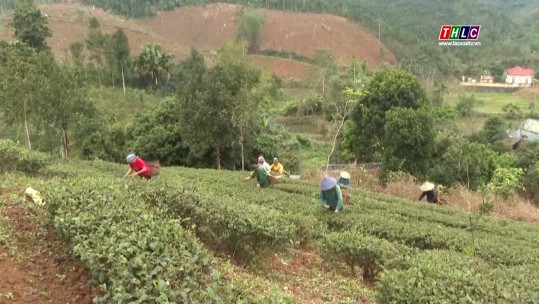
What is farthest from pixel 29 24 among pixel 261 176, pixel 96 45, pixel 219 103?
pixel 261 176

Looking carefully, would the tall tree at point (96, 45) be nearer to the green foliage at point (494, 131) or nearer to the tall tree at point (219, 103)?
the tall tree at point (219, 103)

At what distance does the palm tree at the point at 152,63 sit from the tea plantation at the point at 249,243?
117 ft

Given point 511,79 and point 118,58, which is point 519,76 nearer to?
point 511,79

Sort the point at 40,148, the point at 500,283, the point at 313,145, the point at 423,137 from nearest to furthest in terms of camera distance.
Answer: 1. the point at 500,283
2. the point at 40,148
3. the point at 423,137
4. the point at 313,145

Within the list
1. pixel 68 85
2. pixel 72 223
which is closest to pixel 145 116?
pixel 68 85

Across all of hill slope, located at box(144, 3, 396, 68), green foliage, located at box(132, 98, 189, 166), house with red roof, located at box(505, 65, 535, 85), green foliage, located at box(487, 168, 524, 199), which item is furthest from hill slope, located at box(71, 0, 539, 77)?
green foliage, located at box(132, 98, 189, 166)

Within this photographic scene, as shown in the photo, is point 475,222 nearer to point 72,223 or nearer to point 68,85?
point 72,223

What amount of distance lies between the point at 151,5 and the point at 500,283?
280 feet

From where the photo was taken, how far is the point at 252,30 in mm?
77625

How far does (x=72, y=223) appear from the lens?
4957 millimetres

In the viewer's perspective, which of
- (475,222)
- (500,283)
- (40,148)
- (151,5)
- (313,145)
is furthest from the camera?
(151,5)

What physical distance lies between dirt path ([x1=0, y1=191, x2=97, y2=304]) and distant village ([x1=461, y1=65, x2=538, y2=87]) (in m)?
76.4

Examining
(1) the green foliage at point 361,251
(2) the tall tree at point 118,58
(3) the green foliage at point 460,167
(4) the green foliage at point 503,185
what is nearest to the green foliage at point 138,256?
(1) the green foliage at point 361,251

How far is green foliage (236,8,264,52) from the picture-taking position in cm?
7725
